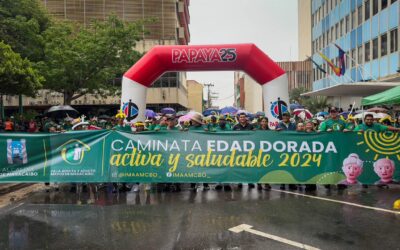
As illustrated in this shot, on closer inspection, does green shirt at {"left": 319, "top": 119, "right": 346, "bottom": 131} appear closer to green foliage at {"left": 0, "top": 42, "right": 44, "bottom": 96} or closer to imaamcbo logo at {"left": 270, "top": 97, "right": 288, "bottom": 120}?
imaamcbo logo at {"left": 270, "top": 97, "right": 288, "bottom": 120}

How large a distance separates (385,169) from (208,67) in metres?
6.92

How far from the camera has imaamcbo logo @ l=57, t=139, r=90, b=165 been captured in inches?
314

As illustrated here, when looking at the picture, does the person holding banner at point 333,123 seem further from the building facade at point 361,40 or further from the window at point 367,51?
the window at point 367,51

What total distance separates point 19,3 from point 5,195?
17.0 m

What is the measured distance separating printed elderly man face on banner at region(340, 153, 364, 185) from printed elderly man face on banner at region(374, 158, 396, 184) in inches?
12.8

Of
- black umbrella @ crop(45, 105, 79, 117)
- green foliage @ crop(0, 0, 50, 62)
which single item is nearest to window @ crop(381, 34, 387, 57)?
black umbrella @ crop(45, 105, 79, 117)

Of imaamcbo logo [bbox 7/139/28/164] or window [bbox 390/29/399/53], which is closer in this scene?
imaamcbo logo [bbox 7/139/28/164]

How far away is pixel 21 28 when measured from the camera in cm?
2027

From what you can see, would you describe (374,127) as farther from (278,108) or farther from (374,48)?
(374,48)

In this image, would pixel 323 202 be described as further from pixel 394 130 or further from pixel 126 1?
pixel 126 1

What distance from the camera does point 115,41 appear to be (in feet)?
81.0

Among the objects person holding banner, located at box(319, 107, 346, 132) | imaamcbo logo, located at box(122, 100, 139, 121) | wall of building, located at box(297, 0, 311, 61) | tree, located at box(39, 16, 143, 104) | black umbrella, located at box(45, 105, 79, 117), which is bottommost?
person holding banner, located at box(319, 107, 346, 132)

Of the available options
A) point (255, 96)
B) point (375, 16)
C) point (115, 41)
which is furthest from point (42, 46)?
point (255, 96)

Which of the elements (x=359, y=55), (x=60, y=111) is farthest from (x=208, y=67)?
(x=359, y=55)
